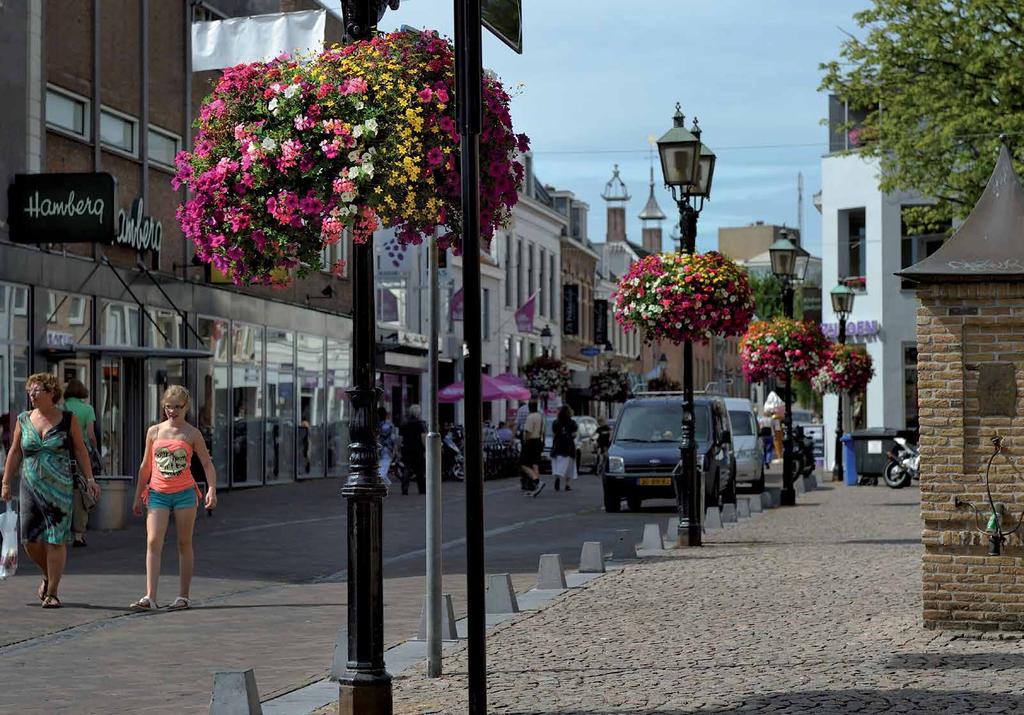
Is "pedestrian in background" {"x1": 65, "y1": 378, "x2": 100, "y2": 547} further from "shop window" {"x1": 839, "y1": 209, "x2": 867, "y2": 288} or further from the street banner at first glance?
"shop window" {"x1": 839, "y1": 209, "x2": 867, "y2": 288}

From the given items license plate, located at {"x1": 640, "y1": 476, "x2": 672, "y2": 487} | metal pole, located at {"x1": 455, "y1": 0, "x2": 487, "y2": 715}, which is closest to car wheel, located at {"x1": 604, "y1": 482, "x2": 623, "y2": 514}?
license plate, located at {"x1": 640, "y1": 476, "x2": 672, "y2": 487}

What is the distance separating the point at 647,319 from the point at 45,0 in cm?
1126

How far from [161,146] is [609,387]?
138 ft

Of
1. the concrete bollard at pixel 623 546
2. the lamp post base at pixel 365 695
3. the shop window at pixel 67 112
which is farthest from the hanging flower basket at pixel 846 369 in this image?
the lamp post base at pixel 365 695

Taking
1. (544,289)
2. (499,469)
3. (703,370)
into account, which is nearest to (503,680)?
(499,469)

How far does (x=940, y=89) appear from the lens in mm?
31000

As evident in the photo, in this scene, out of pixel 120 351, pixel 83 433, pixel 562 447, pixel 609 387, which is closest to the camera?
pixel 83 433

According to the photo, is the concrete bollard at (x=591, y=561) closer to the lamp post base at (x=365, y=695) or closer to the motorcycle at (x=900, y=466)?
the lamp post base at (x=365, y=695)

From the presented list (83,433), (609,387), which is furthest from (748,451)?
(609,387)

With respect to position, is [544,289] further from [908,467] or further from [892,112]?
[892,112]

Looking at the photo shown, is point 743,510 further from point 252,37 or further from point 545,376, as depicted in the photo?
point 545,376

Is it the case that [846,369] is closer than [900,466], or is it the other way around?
[900,466]

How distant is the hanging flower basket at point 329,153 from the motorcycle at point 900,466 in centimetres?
3027

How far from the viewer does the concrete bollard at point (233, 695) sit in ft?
23.5
